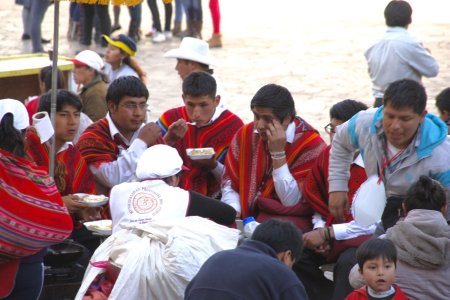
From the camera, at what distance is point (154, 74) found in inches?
652

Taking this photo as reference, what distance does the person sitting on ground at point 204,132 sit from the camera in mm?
7824

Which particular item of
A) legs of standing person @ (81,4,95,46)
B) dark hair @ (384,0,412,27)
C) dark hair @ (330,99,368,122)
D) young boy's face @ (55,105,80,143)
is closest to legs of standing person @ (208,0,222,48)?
legs of standing person @ (81,4,95,46)

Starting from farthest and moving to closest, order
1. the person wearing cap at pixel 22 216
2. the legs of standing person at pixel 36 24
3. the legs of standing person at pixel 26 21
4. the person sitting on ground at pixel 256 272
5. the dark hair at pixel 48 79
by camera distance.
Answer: the legs of standing person at pixel 26 21
the legs of standing person at pixel 36 24
the dark hair at pixel 48 79
the person wearing cap at pixel 22 216
the person sitting on ground at pixel 256 272

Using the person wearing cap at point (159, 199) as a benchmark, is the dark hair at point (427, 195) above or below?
above

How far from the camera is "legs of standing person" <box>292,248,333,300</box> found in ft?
→ 23.3

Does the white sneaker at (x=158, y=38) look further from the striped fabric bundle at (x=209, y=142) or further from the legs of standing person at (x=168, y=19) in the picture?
the striped fabric bundle at (x=209, y=142)

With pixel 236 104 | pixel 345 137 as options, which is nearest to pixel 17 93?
pixel 236 104

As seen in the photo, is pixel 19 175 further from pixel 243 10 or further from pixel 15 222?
pixel 243 10

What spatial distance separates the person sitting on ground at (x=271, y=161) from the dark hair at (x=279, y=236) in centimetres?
179

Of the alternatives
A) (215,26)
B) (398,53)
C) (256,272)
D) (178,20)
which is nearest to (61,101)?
(256,272)

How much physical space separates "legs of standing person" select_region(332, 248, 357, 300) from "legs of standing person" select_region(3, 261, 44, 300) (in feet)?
5.87

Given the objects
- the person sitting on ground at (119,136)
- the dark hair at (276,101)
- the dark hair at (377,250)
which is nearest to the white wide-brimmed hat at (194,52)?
the person sitting on ground at (119,136)

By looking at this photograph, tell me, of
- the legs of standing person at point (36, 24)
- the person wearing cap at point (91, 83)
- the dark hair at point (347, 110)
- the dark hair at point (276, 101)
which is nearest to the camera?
the dark hair at point (276, 101)

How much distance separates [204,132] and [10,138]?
2.19 meters
